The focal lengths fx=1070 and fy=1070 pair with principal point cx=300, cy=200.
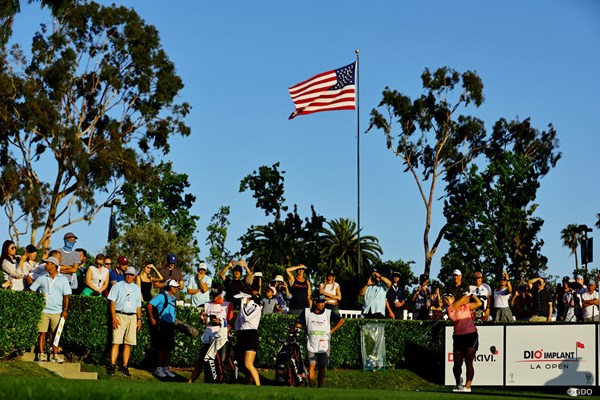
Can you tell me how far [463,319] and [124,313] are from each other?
6.72 m

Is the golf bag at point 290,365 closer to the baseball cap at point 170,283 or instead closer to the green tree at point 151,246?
the baseball cap at point 170,283

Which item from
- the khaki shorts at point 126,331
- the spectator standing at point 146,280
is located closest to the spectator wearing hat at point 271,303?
the spectator standing at point 146,280

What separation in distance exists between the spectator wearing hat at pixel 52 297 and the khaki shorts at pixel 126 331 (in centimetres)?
109

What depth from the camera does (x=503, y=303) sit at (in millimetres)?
26344

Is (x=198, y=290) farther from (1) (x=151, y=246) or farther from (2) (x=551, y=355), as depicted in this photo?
(1) (x=151, y=246)

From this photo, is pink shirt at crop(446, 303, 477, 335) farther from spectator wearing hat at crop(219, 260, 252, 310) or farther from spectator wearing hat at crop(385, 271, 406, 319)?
spectator wearing hat at crop(385, 271, 406, 319)

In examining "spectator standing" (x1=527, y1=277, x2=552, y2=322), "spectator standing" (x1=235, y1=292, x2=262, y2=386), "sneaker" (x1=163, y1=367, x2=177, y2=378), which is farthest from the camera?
"spectator standing" (x1=527, y1=277, x2=552, y2=322)

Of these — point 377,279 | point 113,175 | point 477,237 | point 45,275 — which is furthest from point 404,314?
point 477,237

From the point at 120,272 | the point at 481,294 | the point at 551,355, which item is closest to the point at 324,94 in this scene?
the point at 481,294

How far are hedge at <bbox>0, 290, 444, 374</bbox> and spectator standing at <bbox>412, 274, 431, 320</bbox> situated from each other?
29.1 inches

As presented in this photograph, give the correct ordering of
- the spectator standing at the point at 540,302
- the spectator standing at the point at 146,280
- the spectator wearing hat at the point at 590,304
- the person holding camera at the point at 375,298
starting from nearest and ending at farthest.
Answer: the spectator standing at the point at 146,280, the spectator wearing hat at the point at 590,304, the spectator standing at the point at 540,302, the person holding camera at the point at 375,298

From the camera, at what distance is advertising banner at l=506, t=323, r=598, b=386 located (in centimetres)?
2319

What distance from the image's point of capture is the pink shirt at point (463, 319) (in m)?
19.9

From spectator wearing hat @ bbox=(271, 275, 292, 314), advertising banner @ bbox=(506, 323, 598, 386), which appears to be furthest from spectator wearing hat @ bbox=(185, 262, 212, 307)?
advertising banner @ bbox=(506, 323, 598, 386)
